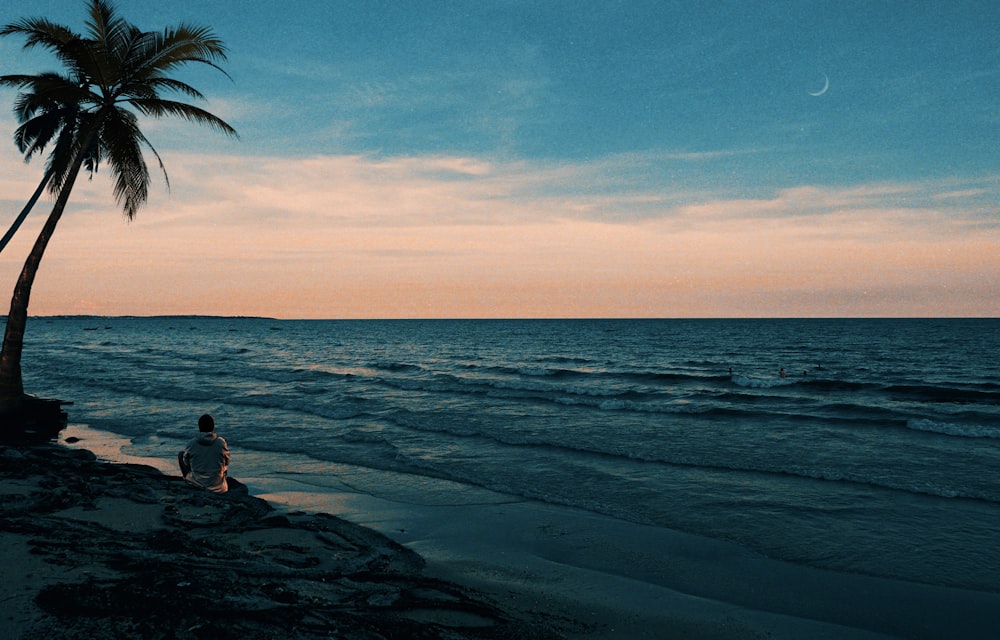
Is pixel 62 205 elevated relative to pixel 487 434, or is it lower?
elevated

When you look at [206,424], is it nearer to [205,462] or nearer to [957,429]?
[205,462]

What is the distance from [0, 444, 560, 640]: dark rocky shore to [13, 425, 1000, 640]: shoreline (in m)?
0.12

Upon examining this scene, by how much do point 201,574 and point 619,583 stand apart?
502 cm

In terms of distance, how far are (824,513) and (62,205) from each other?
18972 millimetres

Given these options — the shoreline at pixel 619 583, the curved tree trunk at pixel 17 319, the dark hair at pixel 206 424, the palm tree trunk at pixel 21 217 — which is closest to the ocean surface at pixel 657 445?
the shoreline at pixel 619 583

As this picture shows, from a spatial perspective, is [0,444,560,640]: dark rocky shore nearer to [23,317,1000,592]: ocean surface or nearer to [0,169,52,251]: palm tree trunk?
[23,317,1000,592]: ocean surface

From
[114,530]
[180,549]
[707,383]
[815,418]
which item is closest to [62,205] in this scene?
[114,530]

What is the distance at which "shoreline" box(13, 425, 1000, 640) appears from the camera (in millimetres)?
6441

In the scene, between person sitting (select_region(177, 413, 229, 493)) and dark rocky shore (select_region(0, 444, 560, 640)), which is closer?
dark rocky shore (select_region(0, 444, 560, 640))

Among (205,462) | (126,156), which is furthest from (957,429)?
(126,156)

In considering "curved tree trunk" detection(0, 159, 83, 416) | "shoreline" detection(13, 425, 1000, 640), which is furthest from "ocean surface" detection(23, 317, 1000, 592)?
"curved tree trunk" detection(0, 159, 83, 416)

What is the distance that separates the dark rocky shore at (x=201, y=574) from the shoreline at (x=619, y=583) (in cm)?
12

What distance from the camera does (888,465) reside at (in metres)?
14.9

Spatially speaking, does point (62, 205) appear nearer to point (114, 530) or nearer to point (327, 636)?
point (114, 530)
